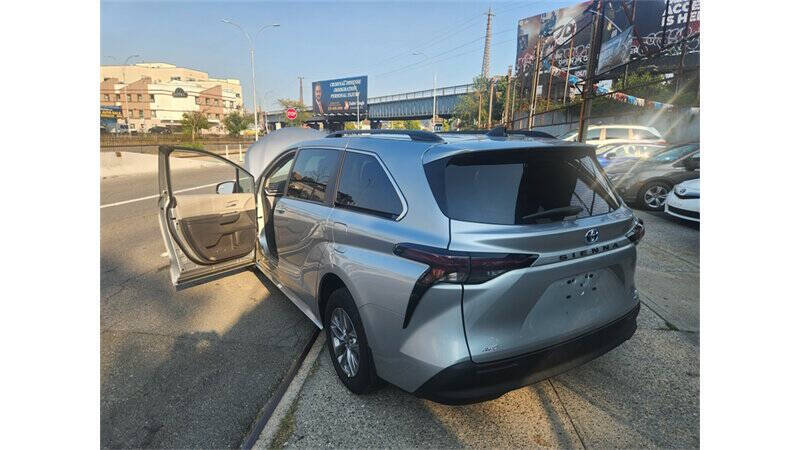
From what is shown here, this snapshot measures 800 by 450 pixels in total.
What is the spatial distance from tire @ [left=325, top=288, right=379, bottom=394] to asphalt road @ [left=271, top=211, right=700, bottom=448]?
0.38ft

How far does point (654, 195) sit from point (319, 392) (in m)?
8.72

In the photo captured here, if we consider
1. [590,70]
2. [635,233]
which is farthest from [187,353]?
[590,70]

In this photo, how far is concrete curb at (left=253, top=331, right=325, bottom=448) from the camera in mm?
2240

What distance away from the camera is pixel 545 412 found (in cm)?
242

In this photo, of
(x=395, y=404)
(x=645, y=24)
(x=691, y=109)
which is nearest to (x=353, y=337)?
(x=395, y=404)

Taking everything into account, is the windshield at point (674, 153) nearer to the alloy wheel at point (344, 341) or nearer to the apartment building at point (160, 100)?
the alloy wheel at point (344, 341)

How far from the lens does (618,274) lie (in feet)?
7.62

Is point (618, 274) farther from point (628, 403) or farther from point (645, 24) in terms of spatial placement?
point (645, 24)

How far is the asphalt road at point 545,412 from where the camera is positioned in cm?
Result: 222

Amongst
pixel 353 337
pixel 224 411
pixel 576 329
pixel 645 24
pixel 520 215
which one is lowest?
pixel 224 411

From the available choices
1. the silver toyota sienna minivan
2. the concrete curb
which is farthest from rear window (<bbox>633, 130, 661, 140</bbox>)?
the concrete curb

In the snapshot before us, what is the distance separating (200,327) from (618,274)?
3419 millimetres

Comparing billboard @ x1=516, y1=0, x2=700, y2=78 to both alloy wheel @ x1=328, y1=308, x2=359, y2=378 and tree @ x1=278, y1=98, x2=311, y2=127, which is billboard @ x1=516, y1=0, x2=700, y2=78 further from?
tree @ x1=278, y1=98, x2=311, y2=127

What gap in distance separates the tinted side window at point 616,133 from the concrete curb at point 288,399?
1307 centimetres
